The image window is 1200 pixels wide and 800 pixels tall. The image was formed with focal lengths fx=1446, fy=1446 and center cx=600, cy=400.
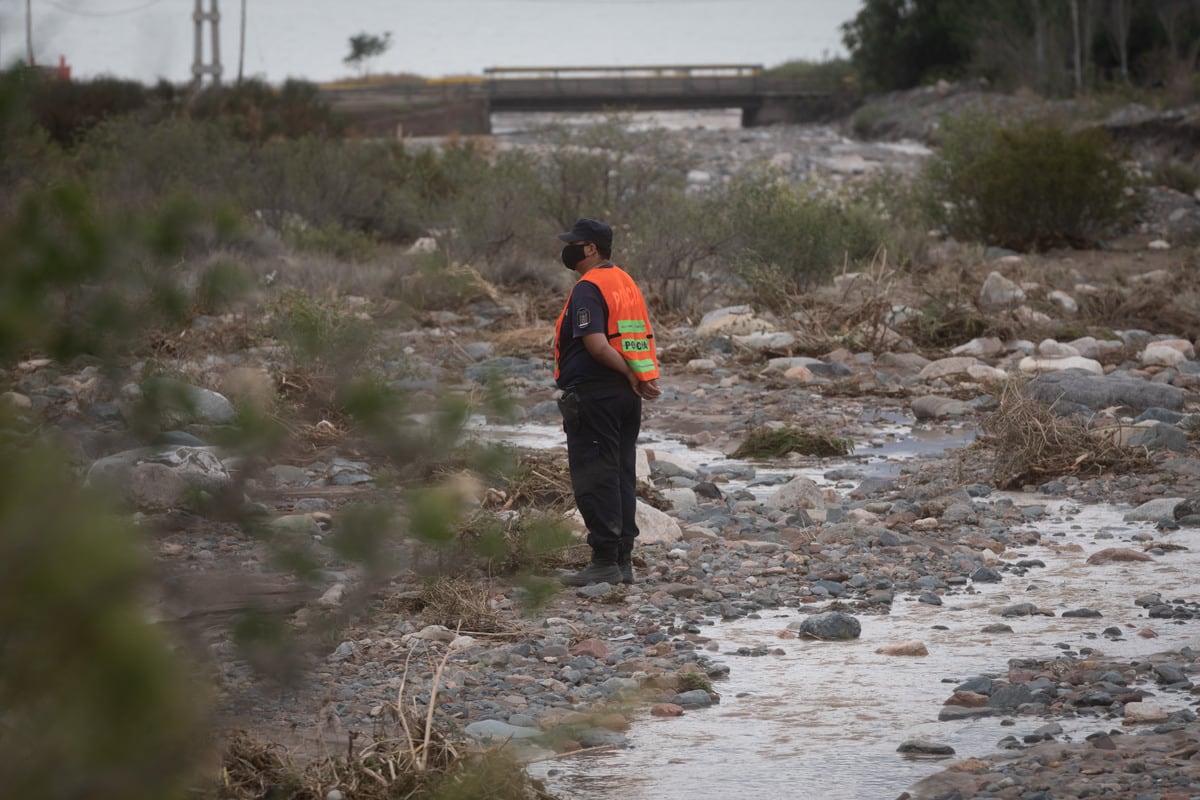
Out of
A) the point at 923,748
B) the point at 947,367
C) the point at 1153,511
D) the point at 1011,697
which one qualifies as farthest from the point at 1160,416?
the point at 923,748

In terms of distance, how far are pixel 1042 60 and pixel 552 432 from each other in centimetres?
4076

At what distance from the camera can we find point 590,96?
170 ft

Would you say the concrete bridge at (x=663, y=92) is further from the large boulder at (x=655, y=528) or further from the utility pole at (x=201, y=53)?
the large boulder at (x=655, y=528)

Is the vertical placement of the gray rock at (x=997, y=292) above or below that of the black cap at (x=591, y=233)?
below

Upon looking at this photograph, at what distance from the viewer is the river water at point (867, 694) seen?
409 centimetres

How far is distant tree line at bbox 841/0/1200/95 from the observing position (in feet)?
147

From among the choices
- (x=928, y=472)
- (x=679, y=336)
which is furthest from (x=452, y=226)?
(x=928, y=472)

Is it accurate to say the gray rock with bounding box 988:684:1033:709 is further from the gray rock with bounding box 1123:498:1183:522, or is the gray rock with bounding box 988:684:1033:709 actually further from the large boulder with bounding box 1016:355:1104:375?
the large boulder with bounding box 1016:355:1104:375

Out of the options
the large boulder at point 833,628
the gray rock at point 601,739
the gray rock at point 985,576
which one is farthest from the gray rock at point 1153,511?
the gray rock at point 601,739

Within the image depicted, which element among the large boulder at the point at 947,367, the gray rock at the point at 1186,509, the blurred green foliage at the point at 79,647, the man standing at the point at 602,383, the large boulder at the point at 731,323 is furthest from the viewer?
the large boulder at the point at 731,323

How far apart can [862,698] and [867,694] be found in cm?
4

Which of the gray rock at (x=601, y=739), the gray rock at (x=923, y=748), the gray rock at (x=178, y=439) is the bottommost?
the gray rock at (x=601, y=739)

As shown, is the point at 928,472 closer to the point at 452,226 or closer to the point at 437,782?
the point at 437,782

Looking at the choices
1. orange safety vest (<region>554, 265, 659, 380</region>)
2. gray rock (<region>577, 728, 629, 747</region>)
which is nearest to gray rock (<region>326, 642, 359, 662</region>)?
gray rock (<region>577, 728, 629, 747</region>)
